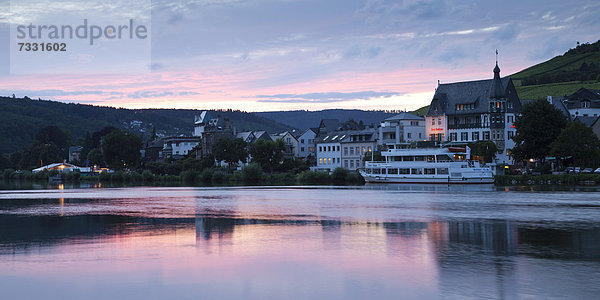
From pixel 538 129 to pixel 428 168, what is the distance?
1790cm

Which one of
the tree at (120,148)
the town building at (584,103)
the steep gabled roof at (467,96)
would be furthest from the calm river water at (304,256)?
the tree at (120,148)

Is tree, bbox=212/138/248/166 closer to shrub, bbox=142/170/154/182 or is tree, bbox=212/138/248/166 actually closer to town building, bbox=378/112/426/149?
shrub, bbox=142/170/154/182

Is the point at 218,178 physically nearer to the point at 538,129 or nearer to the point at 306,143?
the point at 306,143

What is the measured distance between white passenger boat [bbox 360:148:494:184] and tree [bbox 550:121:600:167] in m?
11.2

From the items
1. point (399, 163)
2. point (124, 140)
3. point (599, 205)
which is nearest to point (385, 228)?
point (599, 205)

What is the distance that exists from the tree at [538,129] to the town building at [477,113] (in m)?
23.1

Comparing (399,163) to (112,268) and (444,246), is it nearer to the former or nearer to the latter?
(444,246)

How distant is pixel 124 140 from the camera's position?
6609 inches

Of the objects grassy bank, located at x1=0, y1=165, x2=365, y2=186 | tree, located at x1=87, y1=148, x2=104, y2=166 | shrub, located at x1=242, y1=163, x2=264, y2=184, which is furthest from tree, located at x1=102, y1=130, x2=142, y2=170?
shrub, located at x1=242, y1=163, x2=264, y2=184

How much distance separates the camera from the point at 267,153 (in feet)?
445

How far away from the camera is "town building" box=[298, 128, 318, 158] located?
557 ft

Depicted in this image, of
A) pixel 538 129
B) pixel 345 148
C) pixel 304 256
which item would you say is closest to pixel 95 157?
pixel 345 148

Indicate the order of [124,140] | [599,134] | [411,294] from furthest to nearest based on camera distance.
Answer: [124,140]
[599,134]
[411,294]

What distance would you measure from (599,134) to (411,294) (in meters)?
120
